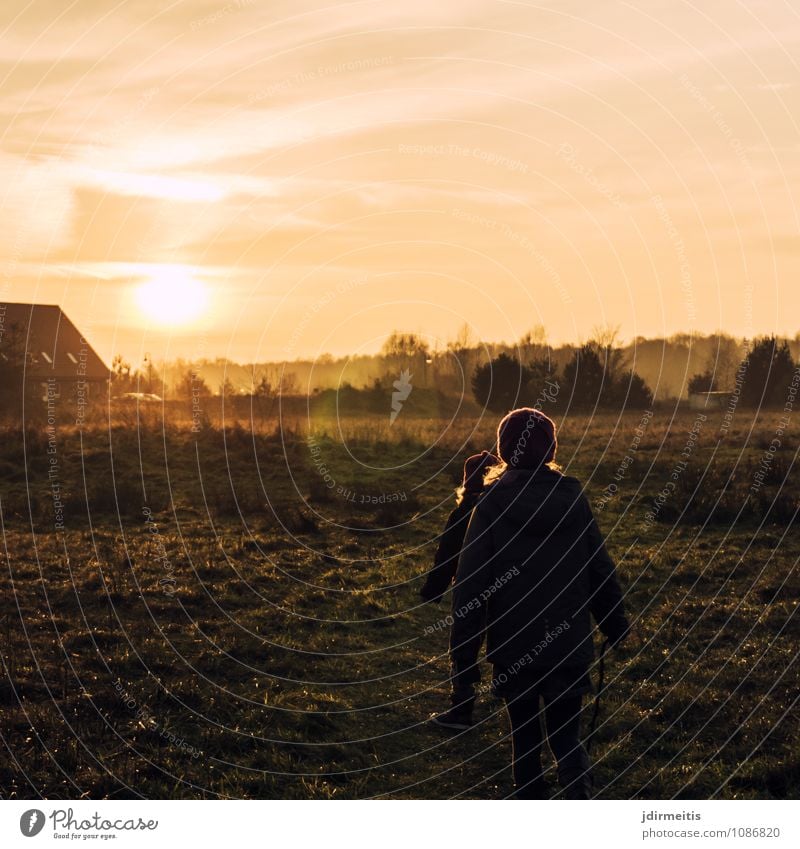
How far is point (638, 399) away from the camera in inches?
2051

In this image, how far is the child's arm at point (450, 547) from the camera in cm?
846

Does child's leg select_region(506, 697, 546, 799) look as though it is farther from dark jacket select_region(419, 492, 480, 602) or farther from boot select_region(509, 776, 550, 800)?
dark jacket select_region(419, 492, 480, 602)

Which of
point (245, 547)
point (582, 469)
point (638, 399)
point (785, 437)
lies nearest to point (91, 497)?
point (245, 547)

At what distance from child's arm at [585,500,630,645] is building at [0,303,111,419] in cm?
3242

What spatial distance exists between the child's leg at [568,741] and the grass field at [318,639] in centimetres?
125

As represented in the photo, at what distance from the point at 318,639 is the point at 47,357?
43333 mm

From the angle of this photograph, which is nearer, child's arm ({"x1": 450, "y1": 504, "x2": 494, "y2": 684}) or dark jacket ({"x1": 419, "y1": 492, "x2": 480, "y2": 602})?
child's arm ({"x1": 450, "y1": 504, "x2": 494, "y2": 684})

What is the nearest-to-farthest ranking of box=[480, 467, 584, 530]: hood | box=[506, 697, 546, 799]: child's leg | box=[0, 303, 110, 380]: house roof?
box=[480, 467, 584, 530]: hood
box=[506, 697, 546, 799]: child's leg
box=[0, 303, 110, 380]: house roof

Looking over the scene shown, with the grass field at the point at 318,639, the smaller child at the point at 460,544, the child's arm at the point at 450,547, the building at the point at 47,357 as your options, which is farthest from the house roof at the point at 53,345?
the smaller child at the point at 460,544

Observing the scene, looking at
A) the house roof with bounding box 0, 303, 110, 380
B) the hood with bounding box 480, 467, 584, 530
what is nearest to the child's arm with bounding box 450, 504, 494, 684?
the hood with bounding box 480, 467, 584, 530

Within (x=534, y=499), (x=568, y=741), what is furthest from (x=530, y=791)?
(x=534, y=499)

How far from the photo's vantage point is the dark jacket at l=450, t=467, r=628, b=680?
18.5 ft

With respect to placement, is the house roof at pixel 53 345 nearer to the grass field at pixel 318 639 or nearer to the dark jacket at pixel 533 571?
the grass field at pixel 318 639

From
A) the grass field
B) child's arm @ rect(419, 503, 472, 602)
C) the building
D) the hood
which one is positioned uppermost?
the building
